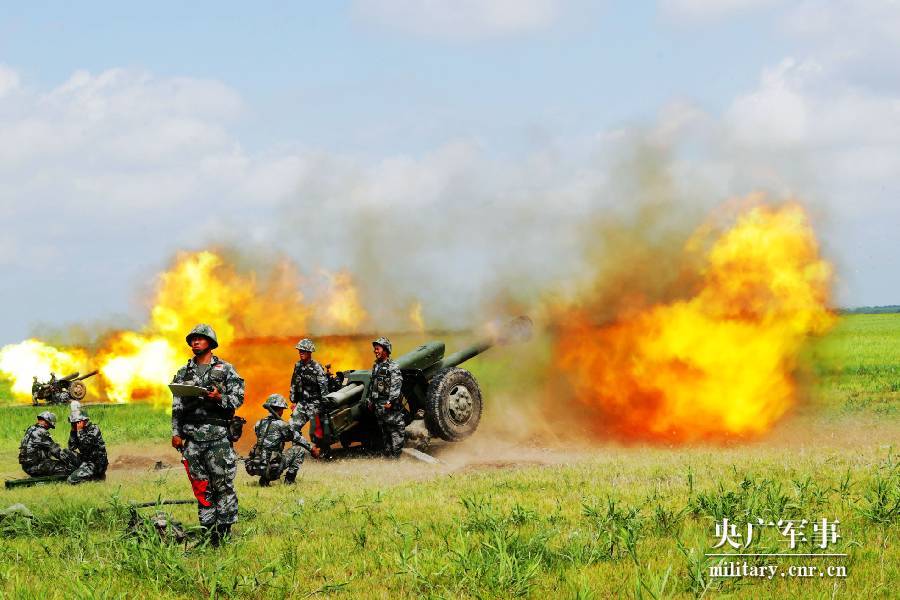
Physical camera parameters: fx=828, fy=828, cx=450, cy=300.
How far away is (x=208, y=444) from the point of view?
787 centimetres

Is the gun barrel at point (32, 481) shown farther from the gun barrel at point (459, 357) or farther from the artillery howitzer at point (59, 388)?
the artillery howitzer at point (59, 388)

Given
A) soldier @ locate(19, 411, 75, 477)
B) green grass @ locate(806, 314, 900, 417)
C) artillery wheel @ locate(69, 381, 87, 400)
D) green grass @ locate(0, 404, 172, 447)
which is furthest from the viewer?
artillery wheel @ locate(69, 381, 87, 400)

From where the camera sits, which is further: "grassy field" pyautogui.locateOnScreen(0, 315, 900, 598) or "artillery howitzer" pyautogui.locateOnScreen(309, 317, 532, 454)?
"artillery howitzer" pyautogui.locateOnScreen(309, 317, 532, 454)

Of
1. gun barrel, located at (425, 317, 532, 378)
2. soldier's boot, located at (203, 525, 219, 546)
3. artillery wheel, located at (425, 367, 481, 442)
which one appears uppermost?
gun barrel, located at (425, 317, 532, 378)

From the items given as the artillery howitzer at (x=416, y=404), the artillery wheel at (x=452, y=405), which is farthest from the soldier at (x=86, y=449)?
the artillery wheel at (x=452, y=405)

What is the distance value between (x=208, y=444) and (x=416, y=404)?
769 centimetres

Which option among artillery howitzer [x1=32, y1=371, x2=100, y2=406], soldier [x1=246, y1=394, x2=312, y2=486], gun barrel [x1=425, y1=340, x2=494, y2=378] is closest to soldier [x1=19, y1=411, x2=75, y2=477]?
soldier [x1=246, y1=394, x2=312, y2=486]

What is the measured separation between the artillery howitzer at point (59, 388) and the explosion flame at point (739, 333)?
72.0 ft

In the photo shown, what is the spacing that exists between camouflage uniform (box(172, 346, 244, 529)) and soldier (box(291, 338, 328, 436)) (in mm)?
6734

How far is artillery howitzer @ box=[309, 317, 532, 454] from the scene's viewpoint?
14.5 meters

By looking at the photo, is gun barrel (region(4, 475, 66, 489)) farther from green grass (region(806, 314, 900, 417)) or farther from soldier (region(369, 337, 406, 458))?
green grass (region(806, 314, 900, 417))

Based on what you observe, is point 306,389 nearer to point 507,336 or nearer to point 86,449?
point 86,449

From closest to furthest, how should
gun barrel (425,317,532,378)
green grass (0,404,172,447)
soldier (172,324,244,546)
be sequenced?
soldier (172,324,244,546), gun barrel (425,317,532,378), green grass (0,404,172,447)

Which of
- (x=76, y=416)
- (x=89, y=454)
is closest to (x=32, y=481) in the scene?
(x=89, y=454)
